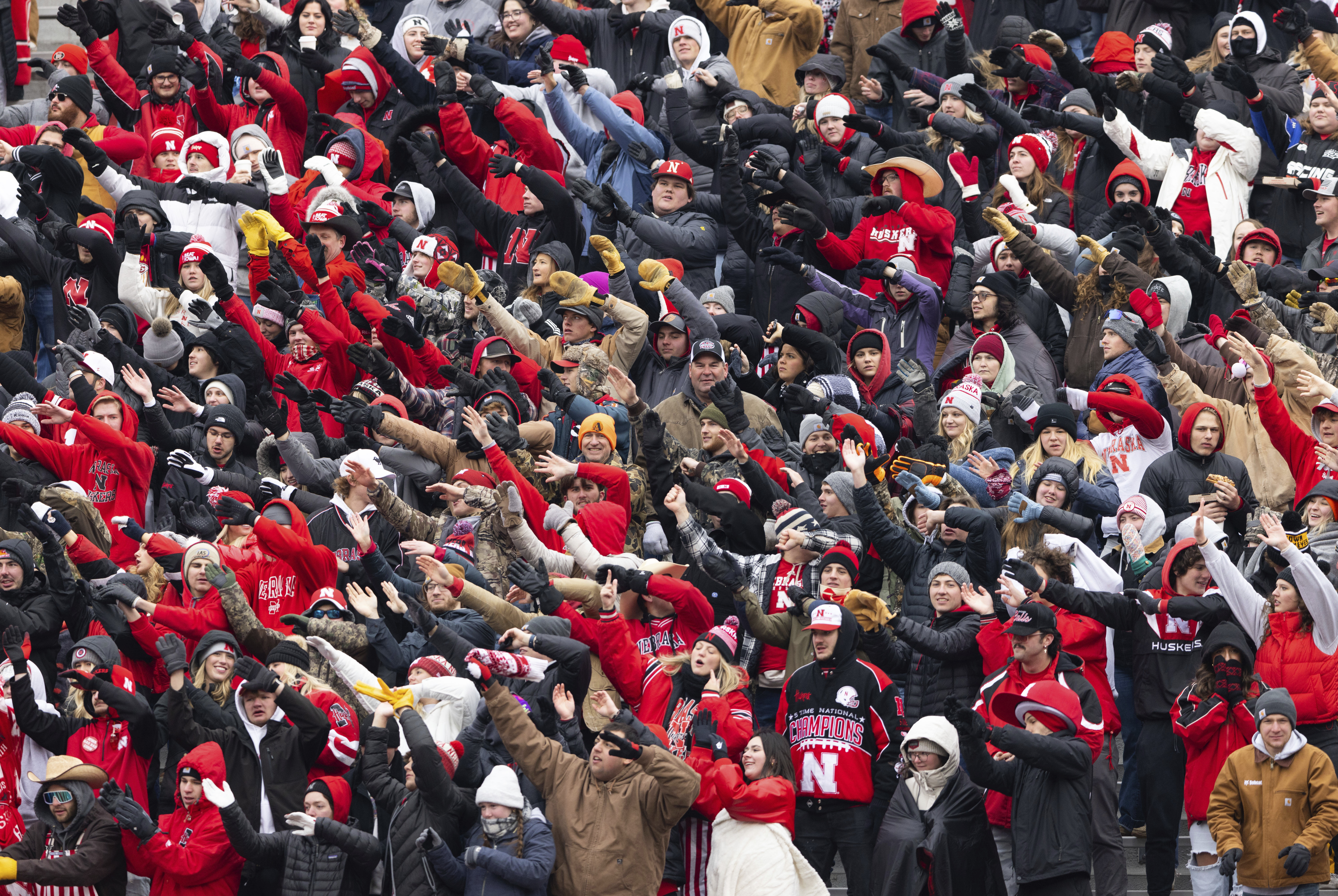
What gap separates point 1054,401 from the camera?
1368 centimetres

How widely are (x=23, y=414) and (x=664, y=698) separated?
464cm

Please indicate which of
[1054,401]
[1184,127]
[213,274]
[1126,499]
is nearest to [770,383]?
[1054,401]

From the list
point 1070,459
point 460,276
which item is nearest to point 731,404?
point 1070,459

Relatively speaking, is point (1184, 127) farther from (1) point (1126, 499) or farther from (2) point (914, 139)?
(1) point (1126, 499)

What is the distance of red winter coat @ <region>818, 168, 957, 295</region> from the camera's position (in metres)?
15.2

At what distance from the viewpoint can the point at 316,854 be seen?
9.99 metres

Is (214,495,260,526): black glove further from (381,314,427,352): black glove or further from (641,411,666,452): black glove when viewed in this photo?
(641,411,666,452): black glove

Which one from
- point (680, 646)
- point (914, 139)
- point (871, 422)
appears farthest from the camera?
point (914, 139)

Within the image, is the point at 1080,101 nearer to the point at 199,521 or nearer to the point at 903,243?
the point at 903,243

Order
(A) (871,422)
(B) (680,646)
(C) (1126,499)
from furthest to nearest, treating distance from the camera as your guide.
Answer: (A) (871,422) < (C) (1126,499) < (B) (680,646)

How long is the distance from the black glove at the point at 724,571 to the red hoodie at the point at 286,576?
215cm

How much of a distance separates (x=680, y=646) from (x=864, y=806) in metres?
1.40

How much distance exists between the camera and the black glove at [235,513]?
1184cm

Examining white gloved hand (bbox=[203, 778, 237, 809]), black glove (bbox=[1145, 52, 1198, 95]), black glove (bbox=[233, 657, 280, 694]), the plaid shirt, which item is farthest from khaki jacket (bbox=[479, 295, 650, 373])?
black glove (bbox=[1145, 52, 1198, 95])
